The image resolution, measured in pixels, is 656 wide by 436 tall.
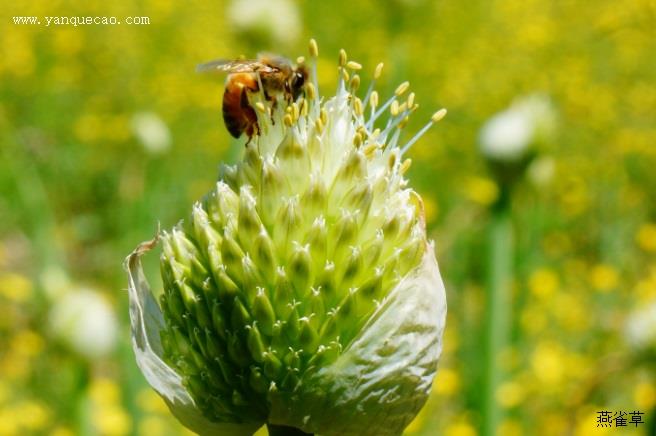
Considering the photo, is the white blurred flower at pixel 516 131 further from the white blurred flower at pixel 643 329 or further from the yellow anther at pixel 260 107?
the yellow anther at pixel 260 107

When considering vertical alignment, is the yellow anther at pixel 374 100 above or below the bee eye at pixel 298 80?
below

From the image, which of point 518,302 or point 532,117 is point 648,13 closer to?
point 518,302

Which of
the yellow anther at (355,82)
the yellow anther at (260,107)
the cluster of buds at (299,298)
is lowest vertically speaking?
the cluster of buds at (299,298)

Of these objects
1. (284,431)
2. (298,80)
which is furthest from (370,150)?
(284,431)

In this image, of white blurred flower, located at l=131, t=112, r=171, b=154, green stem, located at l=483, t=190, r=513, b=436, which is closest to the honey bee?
green stem, located at l=483, t=190, r=513, b=436

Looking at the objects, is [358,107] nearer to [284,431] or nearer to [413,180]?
[284,431]

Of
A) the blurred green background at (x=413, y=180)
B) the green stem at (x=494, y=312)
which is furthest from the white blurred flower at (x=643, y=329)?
the green stem at (x=494, y=312)
